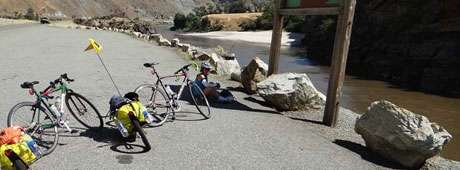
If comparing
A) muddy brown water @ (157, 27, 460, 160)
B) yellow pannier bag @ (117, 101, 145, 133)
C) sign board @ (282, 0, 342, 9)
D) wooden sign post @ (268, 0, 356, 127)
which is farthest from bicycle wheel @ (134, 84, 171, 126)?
muddy brown water @ (157, 27, 460, 160)

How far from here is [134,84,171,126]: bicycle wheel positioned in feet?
30.1

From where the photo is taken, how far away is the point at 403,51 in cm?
3803

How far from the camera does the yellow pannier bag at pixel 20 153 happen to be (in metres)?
5.82

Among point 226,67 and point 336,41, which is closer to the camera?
point 336,41

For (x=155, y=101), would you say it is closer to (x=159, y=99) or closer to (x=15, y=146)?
(x=159, y=99)

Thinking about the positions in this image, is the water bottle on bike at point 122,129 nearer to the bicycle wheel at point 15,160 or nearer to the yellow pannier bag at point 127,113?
the yellow pannier bag at point 127,113

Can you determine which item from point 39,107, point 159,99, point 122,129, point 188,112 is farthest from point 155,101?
point 39,107

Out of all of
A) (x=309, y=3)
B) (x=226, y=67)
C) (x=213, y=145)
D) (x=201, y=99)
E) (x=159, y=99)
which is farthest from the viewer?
(x=226, y=67)

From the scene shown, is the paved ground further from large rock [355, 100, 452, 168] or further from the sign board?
the sign board

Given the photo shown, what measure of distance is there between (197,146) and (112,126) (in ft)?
5.46

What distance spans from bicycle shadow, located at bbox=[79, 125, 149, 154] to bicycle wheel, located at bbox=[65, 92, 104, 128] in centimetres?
16

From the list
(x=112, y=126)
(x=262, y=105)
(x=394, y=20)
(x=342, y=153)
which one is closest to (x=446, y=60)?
(x=394, y=20)

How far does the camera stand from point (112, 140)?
7.90m

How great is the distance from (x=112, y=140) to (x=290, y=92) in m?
5.30
